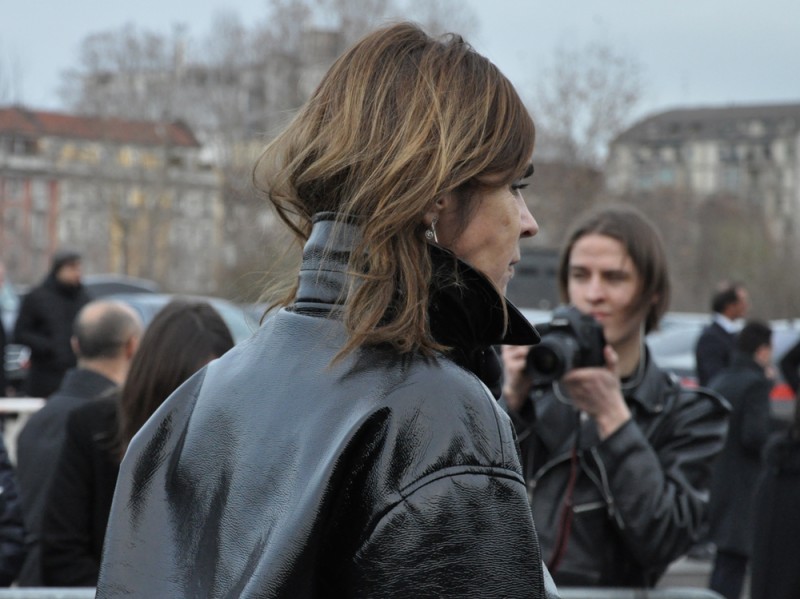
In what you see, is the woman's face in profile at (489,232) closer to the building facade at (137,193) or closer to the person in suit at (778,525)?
the person in suit at (778,525)

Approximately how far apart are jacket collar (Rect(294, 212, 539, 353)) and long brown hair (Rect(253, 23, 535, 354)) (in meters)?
0.02

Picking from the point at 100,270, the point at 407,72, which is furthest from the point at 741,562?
the point at 100,270

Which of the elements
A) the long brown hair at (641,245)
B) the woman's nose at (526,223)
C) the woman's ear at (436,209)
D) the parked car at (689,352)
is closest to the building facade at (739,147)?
the parked car at (689,352)

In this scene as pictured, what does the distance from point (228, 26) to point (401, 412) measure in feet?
139

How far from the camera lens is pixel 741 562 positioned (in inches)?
319

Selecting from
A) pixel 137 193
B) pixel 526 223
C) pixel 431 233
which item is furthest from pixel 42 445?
pixel 137 193

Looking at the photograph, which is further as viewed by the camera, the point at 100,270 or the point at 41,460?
the point at 100,270

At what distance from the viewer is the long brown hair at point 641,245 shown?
3.91m

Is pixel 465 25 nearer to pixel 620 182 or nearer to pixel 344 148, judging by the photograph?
pixel 620 182

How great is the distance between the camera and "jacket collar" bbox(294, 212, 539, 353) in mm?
1753

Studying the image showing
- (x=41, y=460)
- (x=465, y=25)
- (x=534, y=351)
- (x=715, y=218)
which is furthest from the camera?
(x=715, y=218)

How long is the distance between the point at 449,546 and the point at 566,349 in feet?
6.38

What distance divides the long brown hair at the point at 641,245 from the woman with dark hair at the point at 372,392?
195cm

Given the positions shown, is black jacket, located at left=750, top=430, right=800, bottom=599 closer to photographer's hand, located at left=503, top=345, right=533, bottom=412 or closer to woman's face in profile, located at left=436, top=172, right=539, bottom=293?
photographer's hand, located at left=503, top=345, right=533, bottom=412
